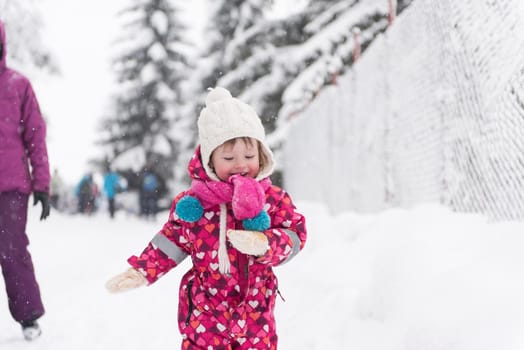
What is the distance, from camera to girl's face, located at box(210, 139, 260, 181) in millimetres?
2605

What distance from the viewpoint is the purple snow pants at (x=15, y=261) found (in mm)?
3791

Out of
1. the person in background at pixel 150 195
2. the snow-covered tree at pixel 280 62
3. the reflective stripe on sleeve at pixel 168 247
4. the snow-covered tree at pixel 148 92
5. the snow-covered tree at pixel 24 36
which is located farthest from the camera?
the snow-covered tree at pixel 148 92

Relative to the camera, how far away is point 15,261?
3.81 metres

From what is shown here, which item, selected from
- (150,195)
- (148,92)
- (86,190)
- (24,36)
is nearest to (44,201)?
(150,195)

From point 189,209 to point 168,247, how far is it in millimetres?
262

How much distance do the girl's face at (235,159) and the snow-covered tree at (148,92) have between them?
21.5 m

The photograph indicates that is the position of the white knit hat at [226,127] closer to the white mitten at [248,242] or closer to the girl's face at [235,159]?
the girl's face at [235,159]

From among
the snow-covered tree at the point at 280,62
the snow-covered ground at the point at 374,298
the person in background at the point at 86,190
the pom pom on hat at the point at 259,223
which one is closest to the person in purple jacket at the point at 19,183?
the snow-covered ground at the point at 374,298

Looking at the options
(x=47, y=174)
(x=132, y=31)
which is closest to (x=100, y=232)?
(x=47, y=174)

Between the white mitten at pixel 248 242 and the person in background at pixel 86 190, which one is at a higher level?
the white mitten at pixel 248 242

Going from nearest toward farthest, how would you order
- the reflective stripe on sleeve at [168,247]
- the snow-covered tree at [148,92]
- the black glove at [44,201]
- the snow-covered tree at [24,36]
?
the reflective stripe on sleeve at [168,247], the black glove at [44,201], the snow-covered tree at [24,36], the snow-covered tree at [148,92]

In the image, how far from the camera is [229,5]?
22.8 metres

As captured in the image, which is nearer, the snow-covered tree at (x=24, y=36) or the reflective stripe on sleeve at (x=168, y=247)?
the reflective stripe on sleeve at (x=168, y=247)

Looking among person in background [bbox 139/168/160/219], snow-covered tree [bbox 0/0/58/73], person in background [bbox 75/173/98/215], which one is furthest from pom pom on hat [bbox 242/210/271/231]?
person in background [bbox 75/173/98/215]
